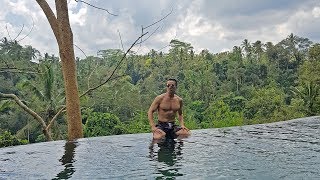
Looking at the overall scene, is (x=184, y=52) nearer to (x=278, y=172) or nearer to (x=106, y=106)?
(x=106, y=106)

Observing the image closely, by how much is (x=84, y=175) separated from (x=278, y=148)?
10.1 feet

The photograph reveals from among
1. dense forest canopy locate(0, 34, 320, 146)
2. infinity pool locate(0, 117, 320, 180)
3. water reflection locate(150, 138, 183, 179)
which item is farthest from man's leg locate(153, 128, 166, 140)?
dense forest canopy locate(0, 34, 320, 146)

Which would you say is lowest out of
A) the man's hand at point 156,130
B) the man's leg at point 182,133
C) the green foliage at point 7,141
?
the green foliage at point 7,141

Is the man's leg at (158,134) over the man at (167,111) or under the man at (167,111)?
under

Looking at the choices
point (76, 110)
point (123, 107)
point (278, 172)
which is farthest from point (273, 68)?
point (278, 172)

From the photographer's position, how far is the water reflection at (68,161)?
428cm

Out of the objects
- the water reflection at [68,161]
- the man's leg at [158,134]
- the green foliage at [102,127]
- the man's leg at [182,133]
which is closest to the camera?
the water reflection at [68,161]

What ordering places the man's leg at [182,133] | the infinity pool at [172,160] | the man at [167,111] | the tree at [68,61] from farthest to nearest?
the tree at [68,61], the man's leg at [182,133], the man at [167,111], the infinity pool at [172,160]

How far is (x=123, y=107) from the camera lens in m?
37.8

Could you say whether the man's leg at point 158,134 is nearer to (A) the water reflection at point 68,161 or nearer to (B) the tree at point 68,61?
(A) the water reflection at point 68,161

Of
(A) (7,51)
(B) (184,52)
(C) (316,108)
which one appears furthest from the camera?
(B) (184,52)

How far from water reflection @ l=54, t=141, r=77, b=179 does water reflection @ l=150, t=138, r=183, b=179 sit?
0.97 meters

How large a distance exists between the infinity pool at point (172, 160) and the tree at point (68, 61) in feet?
4.86

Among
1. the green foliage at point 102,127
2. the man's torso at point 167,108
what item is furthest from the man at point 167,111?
the green foliage at point 102,127
